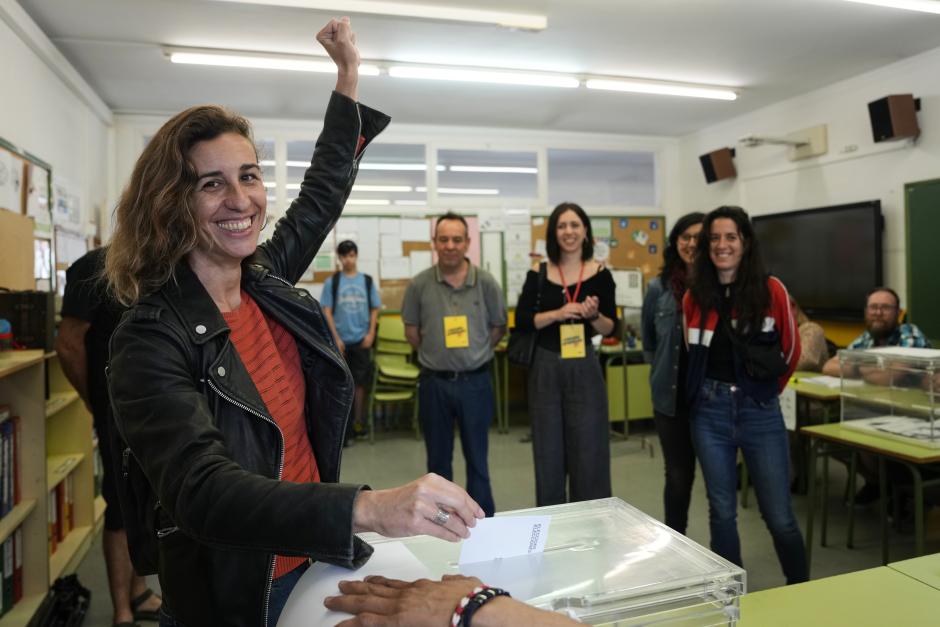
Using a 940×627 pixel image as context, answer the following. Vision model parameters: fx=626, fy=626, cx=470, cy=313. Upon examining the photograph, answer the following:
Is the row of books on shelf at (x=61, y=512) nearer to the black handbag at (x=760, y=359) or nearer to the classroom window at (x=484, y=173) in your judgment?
the black handbag at (x=760, y=359)

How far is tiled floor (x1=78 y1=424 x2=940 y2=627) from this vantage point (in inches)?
117

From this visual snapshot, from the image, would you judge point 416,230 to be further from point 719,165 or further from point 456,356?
point 456,356

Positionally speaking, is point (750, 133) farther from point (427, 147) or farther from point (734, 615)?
point (734, 615)

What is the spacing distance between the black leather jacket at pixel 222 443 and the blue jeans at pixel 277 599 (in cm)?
3

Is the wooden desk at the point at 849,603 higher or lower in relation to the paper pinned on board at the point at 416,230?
lower

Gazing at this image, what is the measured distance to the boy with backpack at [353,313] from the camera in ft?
18.3

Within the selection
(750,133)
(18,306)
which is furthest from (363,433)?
(750,133)

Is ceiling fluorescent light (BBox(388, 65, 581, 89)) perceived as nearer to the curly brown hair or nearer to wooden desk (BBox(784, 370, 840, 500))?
wooden desk (BBox(784, 370, 840, 500))

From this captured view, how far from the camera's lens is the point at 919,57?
4.77m

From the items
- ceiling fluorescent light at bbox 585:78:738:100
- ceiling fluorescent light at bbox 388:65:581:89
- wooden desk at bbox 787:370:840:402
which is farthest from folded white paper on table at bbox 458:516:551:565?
ceiling fluorescent light at bbox 585:78:738:100

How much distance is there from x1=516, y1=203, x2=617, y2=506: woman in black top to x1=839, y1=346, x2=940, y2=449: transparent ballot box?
46.2 inches

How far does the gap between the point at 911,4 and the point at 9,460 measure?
206 inches

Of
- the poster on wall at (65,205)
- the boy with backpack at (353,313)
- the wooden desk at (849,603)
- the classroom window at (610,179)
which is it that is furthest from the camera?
the classroom window at (610,179)

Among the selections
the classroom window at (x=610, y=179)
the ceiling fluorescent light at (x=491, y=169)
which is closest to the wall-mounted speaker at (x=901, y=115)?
the ceiling fluorescent light at (x=491, y=169)
